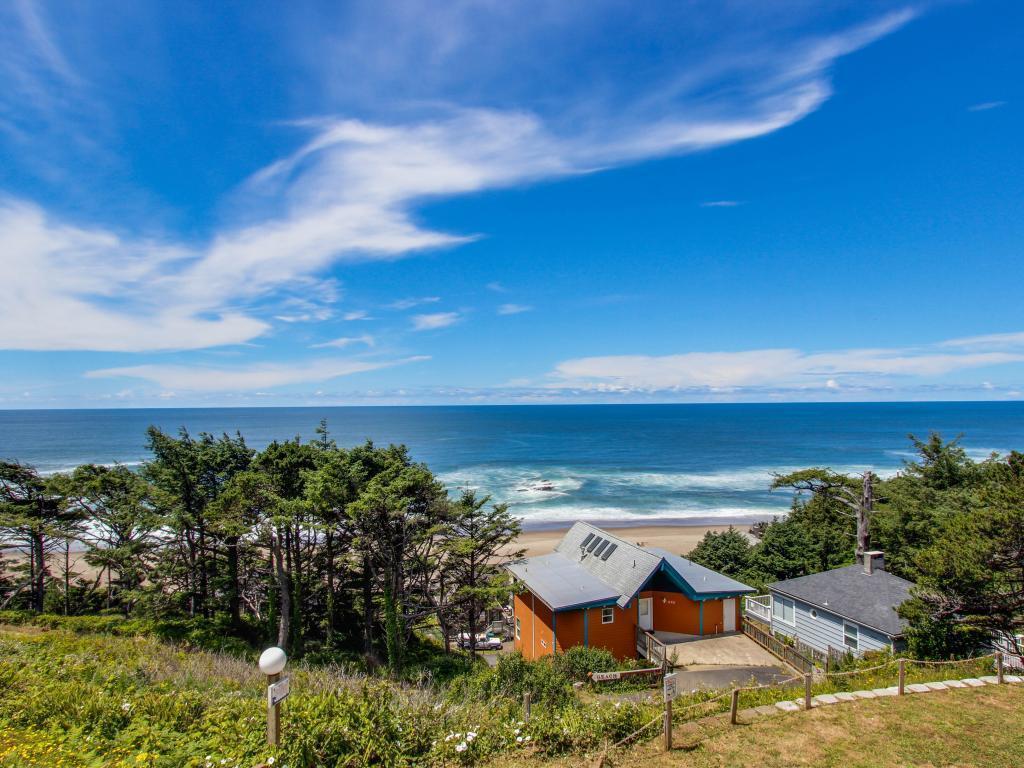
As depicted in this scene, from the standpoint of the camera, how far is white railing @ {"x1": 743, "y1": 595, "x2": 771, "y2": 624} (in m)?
21.8

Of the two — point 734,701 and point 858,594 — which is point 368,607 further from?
point 858,594

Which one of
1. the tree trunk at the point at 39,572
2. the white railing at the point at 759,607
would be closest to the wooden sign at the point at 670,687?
the white railing at the point at 759,607

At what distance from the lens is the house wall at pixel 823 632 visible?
16.7 m

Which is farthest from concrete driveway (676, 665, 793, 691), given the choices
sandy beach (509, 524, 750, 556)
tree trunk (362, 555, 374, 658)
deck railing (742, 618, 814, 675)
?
sandy beach (509, 524, 750, 556)

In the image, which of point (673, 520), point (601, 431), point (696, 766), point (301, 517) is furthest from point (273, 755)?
point (601, 431)

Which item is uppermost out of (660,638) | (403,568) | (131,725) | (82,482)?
(82,482)

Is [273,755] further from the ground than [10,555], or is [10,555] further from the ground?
[273,755]

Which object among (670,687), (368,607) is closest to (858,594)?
(670,687)

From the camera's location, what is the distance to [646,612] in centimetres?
1867

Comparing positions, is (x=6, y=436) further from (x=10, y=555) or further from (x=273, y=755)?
(x=273, y=755)

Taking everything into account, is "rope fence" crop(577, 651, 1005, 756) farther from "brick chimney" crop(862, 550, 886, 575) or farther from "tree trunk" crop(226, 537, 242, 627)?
"tree trunk" crop(226, 537, 242, 627)

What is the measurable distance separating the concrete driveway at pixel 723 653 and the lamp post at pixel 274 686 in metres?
13.7

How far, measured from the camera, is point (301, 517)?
17.6 metres

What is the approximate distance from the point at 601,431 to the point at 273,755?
132180 mm
